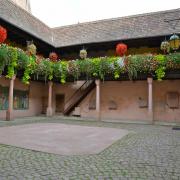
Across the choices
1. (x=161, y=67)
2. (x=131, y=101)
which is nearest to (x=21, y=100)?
(x=131, y=101)

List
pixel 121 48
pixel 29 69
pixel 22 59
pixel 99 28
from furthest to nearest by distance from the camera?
pixel 99 28
pixel 121 48
pixel 29 69
pixel 22 59

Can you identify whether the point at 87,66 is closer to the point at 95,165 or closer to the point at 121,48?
the point at 121,48

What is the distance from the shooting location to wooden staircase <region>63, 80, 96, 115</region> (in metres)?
18.6

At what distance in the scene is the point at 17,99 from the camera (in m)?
17.7

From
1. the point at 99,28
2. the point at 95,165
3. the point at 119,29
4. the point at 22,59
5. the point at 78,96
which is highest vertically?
the point at 99,28

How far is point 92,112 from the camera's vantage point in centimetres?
1914

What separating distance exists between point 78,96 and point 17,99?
4.89m

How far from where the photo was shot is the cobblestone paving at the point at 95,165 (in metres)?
4.29

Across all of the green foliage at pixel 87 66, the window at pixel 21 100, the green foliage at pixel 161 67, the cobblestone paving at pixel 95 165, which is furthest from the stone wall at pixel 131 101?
the cobblestone paving at pixel 95 165

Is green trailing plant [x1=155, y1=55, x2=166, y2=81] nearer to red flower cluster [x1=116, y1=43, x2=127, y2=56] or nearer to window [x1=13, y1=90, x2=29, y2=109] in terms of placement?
red flower cluster [x1=116, y1=43, x2=127, y2=56]

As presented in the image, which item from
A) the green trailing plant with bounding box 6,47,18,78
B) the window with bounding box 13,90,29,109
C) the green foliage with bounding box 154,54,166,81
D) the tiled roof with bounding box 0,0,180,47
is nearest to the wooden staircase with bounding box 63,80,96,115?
the window with bounding box 13,90,29,109

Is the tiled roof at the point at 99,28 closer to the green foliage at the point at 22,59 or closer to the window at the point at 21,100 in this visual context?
the green foliage at the point at 22,59

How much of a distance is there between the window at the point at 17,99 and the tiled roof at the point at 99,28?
14.9 feet

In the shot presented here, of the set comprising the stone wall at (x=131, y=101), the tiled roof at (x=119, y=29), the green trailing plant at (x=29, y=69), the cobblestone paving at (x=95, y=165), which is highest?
the tiled roof at (x=119, y=29)
